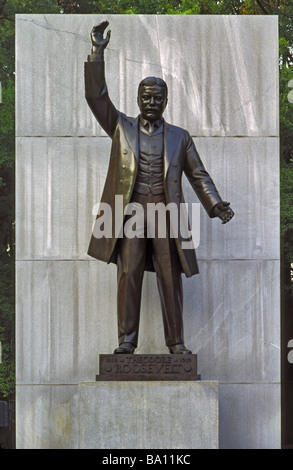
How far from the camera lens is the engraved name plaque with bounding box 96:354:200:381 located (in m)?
12.7

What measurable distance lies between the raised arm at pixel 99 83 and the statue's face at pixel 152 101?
0.36 m

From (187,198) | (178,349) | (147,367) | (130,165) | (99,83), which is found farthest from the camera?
(187,198)

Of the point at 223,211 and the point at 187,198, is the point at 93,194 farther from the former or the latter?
the point at 223,211

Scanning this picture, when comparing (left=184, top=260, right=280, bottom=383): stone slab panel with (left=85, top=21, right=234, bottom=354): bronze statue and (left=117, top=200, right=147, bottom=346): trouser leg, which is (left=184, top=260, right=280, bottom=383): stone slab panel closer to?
(left=85, top=21, right=234, bottom=354): bronze statue

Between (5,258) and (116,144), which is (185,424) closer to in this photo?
(116,144)

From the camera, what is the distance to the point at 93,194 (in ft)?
49.9

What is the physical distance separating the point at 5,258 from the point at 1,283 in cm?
157

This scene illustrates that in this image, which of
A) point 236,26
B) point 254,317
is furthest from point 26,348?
point 236,26

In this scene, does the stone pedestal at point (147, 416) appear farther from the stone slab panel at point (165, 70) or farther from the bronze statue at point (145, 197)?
the stone slab panel at point (165, 70)

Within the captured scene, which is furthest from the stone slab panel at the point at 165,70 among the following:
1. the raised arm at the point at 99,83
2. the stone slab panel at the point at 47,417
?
the stone slab panel at the point at 47,417

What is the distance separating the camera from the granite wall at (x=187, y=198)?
15.0 metres

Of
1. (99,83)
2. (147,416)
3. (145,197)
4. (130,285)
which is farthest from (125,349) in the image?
(99,83)

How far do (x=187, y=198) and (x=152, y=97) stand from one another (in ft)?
7.69

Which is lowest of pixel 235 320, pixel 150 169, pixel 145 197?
pixel 235 320
